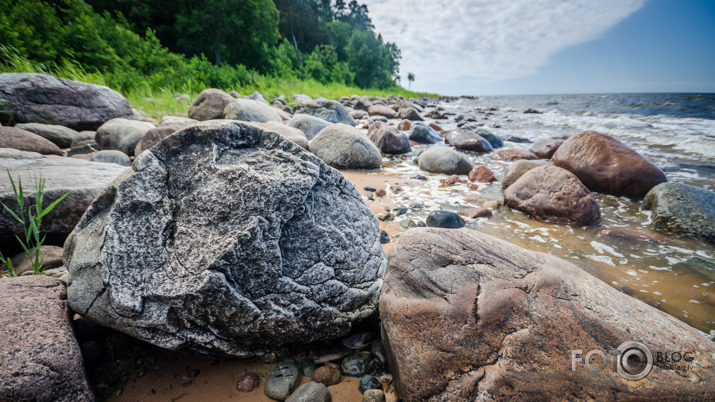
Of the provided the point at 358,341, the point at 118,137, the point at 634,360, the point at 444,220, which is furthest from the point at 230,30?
the point at 634,360

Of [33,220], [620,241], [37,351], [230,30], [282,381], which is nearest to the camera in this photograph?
[37,351]

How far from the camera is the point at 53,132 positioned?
454 centimetres

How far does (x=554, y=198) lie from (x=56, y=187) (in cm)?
515

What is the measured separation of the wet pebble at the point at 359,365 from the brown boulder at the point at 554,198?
10.2 ft

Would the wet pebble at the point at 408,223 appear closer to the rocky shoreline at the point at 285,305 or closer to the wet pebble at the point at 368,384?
the rocky shoreline at the point at 285,305

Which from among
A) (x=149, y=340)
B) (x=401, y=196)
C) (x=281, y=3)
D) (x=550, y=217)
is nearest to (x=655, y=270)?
(x=550, y=217)

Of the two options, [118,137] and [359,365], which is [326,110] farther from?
[359,365]

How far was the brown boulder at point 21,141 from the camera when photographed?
11.3 feet

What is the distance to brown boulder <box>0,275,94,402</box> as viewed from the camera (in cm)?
99

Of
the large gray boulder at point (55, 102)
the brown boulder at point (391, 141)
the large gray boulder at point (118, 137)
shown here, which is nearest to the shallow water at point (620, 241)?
the brown boulder at point (391, 141)

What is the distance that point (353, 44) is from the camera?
113 ft

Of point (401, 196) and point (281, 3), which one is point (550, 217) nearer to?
point (401, 196)

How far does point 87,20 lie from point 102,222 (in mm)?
11994

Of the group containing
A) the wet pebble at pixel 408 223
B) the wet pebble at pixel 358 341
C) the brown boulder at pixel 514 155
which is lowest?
the wet pebble at pixel 408 223
